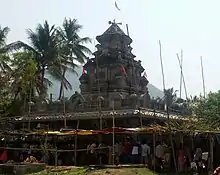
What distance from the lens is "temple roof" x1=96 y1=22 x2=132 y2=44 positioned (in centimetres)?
3872

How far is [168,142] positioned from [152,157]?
1.76m

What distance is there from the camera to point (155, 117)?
2716 centimetres

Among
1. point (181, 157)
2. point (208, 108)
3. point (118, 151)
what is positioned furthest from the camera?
point (208, 108)

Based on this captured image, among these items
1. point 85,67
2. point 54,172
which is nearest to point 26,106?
point 85,67

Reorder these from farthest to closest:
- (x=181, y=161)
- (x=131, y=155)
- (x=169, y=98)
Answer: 1. (x=169, y=98)
2. (x=131, y=155)
3. (x=181, y=161)

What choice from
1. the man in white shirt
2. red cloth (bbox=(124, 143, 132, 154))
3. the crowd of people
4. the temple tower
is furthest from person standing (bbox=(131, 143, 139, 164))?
the temple tower

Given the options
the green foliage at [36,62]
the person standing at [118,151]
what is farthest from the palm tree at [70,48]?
the person standing at [118,151]

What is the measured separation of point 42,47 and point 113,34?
23.5 feet

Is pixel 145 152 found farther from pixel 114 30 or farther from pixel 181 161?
pixel 114 30

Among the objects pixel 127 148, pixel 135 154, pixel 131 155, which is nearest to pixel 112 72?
pixel 127 148

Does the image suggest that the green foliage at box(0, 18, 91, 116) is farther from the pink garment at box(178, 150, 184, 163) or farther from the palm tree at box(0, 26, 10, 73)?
the pink garment at box(178, 150, 184, 163)

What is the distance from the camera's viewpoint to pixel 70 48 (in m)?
43.4

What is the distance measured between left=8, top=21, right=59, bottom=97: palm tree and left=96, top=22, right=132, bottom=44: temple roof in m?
4.51

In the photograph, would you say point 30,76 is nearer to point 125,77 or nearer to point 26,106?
point 26,106
